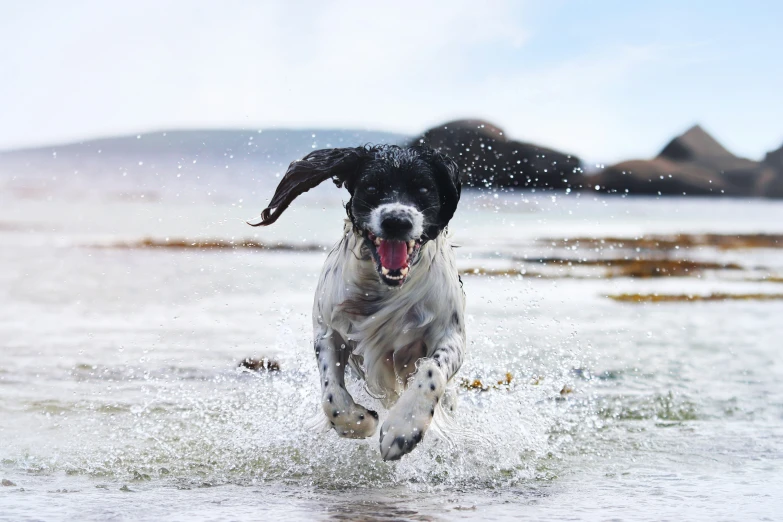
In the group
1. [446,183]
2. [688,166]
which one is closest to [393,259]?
[446,183]

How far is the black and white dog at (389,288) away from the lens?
14.1 feet

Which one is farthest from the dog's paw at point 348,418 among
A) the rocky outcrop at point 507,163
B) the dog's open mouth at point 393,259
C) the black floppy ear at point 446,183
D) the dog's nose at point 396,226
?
the rocky outcrop at point 507,163

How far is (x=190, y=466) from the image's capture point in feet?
15.4

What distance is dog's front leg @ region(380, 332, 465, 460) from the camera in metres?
4.07

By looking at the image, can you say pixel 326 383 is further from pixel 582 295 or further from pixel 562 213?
pixel 562 213

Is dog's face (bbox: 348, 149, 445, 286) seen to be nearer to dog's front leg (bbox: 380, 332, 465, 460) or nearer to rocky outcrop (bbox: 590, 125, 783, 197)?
dog's front leg (bbox: 380, 332, 465, 460)

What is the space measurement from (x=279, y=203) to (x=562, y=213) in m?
25.0

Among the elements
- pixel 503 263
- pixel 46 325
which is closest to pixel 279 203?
pixel 46 325

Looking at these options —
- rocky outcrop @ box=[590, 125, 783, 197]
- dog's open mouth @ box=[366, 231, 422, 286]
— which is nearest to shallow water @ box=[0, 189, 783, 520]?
dog's open mouth @ box=[366, 231, 422, 286]

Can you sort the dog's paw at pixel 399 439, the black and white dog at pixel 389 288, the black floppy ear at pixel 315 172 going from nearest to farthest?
1. the dog's paw at pixel 399 439
2. the black and white dog at pixel 389 288
3. the black floppy ear at pixel 315 172

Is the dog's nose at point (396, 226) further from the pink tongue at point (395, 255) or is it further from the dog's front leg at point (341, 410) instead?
the dog's front leg at point (341, 410)

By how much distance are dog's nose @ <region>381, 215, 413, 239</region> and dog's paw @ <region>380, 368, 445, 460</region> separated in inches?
24.2

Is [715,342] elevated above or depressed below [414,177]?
below

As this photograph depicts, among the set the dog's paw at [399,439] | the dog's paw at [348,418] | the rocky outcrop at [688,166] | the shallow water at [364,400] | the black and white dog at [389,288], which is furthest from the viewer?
the rocky outcrop at [688,166]
